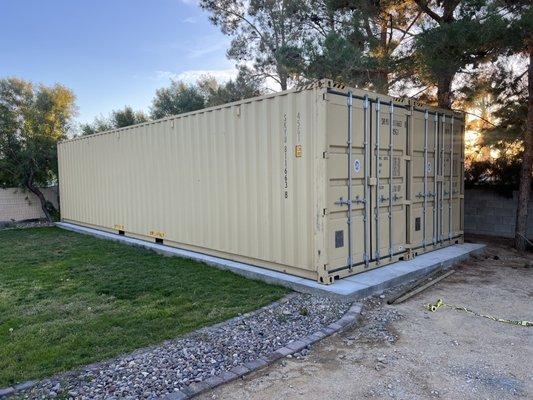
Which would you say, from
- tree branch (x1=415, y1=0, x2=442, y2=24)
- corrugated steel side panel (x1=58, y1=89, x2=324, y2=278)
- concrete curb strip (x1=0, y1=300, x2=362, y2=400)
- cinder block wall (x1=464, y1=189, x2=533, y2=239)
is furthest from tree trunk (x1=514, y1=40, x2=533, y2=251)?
concrete curb strip (x1=0, y1=300, x2=362, y2=400)

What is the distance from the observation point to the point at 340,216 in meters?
5.39

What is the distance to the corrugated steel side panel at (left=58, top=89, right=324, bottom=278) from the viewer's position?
5414 mm

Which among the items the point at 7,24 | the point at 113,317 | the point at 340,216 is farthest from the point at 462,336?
the point at 7,24

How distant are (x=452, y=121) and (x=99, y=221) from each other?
28.0 feet

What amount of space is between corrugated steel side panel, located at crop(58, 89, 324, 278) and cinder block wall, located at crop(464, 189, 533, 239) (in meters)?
6.24

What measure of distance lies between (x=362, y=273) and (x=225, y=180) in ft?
8.61

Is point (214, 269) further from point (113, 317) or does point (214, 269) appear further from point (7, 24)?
point (7, 24)

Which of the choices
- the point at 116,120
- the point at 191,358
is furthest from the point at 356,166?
the point at 116,120

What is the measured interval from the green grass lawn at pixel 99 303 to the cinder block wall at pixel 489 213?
665 centimetres

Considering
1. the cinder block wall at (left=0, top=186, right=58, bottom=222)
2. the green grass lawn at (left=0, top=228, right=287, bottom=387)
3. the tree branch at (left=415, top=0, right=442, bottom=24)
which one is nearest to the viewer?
the green grass lawn at (left=0, top=228, right=287, bottom=387)

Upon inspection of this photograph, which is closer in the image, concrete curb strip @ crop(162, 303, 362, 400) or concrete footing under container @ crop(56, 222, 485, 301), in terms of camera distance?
concrete curb strip @ crop(162, 303, 362, 400)

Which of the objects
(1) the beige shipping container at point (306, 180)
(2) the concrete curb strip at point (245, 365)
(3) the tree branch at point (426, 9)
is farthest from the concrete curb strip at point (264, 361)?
(3) the tree branch at point (426, 9)

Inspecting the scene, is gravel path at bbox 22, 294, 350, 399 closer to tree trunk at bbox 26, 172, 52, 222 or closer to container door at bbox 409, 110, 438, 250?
container door at bbox 409, 110, 438, 250

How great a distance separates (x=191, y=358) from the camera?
334 centimetres
